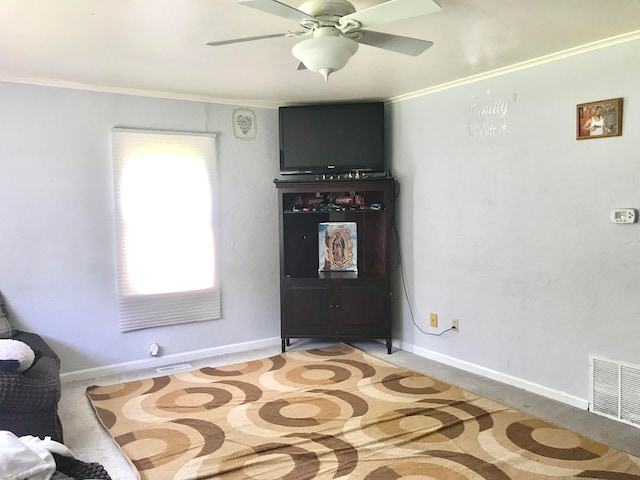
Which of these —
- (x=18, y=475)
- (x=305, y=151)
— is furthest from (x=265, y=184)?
(x=18, y=475)

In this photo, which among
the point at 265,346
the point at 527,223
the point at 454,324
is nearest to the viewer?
the point at 527,223

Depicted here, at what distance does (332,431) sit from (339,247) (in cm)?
219

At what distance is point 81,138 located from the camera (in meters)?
3.93

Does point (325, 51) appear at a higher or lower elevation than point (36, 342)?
higher

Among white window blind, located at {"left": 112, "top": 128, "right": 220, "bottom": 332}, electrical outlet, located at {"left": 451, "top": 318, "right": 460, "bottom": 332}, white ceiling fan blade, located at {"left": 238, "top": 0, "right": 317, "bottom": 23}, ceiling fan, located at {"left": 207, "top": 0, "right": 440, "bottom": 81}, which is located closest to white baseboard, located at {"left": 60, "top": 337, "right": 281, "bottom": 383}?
white window blind, located at {"left": 112, "top": 128, "right": 220, "bottom": 332}

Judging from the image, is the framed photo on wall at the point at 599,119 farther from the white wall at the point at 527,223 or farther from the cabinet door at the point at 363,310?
the cabinet door at the point at 363,310

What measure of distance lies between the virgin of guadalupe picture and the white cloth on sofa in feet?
11.0

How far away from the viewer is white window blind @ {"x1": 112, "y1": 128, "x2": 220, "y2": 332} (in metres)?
4.11

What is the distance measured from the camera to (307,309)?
455 centimetres

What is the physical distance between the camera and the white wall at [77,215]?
12.2 ft

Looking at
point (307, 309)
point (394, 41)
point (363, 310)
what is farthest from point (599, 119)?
point (307, 309)

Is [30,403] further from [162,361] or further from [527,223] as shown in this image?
[527,223]

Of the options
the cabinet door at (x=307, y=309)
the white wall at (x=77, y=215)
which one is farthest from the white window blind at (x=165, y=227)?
the cabinet door at (x=307, y=309)

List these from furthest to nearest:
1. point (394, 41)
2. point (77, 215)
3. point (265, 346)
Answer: point (265, 346)
point (77, 215)
point (394, 41)
